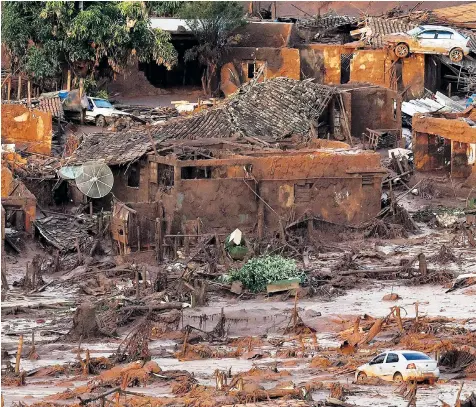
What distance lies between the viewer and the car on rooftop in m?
54.5

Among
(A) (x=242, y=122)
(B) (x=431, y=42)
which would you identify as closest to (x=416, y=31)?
(B) (x=431, y=42)

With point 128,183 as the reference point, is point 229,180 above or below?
above

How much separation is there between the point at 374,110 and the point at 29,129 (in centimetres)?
935

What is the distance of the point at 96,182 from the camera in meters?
41.0

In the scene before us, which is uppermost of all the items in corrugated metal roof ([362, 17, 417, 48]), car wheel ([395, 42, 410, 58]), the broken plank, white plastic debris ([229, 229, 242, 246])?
corrugated metal roof ([362, 17, 417, 48])

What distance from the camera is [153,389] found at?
87.6ft

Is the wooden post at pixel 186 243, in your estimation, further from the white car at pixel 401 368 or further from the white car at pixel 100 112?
the white car at pixel 100 112

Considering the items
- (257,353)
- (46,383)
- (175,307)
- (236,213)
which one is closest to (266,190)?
(236,213)

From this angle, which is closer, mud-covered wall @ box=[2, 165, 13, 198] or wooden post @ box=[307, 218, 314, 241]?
wooden post @ box=[307, 218, 314, 241]

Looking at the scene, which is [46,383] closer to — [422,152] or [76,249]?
[76,249]

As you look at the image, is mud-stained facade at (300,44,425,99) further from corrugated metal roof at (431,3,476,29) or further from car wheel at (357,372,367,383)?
car wheel at (357,372,367,383)

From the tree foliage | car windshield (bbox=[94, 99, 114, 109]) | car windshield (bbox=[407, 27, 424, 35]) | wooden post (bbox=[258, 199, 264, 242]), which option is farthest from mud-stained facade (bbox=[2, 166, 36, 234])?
car windshield (bbox=[407, 27, 424, 35])

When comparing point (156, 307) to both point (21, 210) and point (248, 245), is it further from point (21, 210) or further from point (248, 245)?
point (21, 210)

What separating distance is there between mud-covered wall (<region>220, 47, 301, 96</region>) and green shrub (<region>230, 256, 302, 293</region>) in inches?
800
